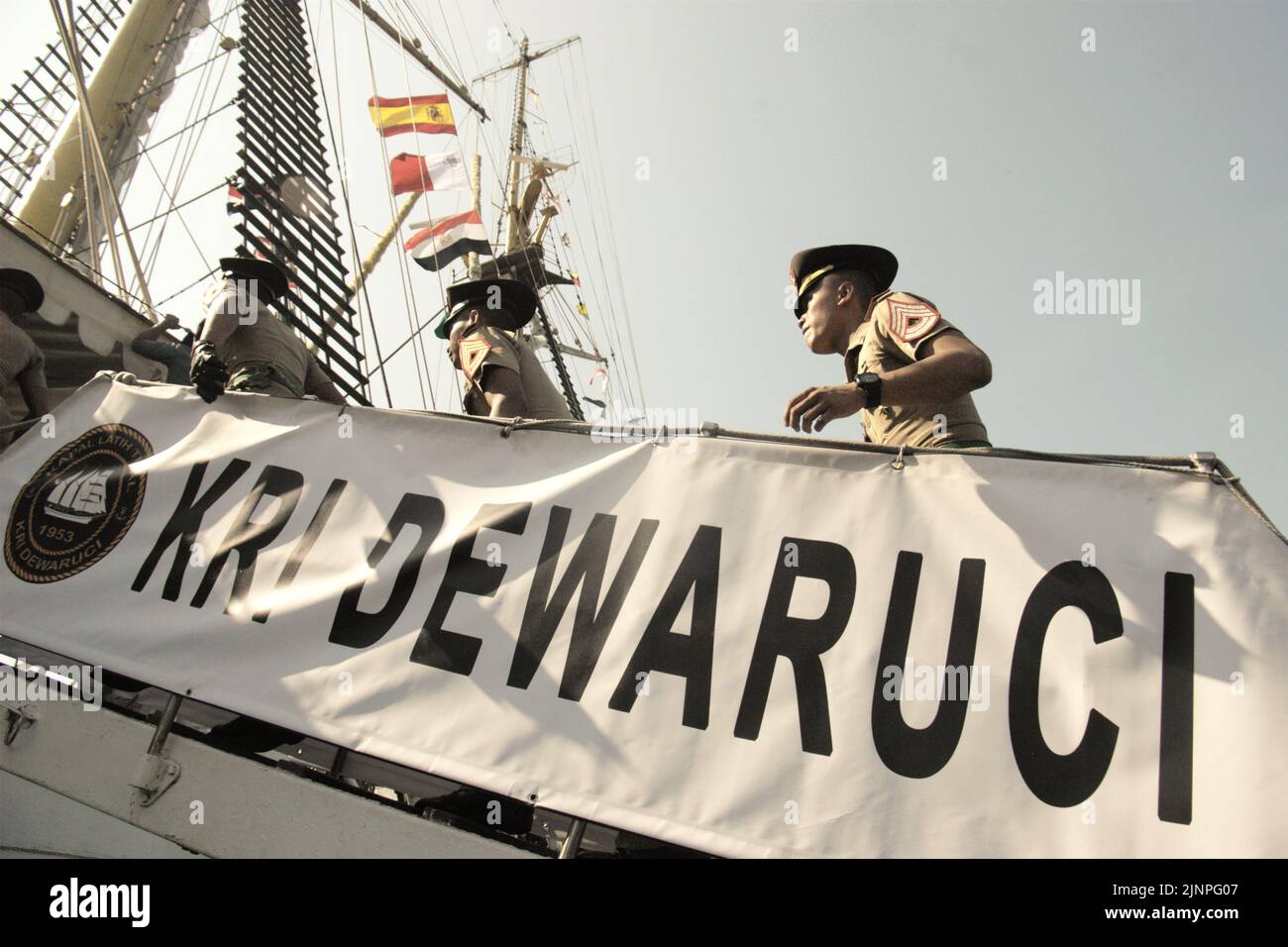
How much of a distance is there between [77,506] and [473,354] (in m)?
1.58

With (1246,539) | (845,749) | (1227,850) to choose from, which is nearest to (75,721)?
(845,749)

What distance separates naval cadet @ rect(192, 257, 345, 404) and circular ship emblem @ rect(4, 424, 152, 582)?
655 millimetres

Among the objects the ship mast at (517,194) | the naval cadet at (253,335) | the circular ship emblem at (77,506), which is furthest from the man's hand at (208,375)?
the ship mast at (517,194)

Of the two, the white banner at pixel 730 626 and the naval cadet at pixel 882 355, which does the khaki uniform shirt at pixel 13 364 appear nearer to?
the white banner at pixel 730 626

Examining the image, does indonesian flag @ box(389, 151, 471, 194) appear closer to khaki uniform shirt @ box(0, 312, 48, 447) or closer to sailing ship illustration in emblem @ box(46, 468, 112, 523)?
khaki uniform shirt @ box(0, 312, 48, 447)

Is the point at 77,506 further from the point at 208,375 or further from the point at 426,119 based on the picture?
the point at 426,119

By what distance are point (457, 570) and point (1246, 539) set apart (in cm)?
195

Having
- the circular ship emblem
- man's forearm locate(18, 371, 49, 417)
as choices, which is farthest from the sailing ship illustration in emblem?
man's forearm locate(18, 371, 49, 417)

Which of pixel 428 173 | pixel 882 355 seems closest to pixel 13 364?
pixel 882 355

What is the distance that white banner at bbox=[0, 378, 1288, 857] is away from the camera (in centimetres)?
170

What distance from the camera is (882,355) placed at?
2631mm

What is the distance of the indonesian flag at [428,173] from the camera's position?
11.5m
